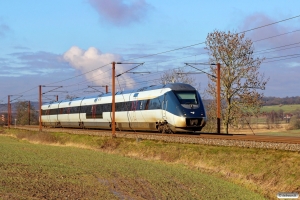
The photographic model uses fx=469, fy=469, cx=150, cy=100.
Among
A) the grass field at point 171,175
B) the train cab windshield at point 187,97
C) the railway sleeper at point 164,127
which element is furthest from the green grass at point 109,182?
the railway sleeper at point 164,127

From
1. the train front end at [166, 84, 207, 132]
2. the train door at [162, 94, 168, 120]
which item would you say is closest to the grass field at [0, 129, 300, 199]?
the train front end at [166, 84, 207, 132]

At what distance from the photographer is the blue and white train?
33625 mm

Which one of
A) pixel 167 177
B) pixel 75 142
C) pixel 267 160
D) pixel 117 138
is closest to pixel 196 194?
pixel 167 177

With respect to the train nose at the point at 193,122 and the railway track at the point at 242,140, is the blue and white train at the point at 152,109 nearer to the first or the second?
the train nose at the point at 193,122

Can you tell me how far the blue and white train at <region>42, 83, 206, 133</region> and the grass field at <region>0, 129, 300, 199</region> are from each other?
3.74m

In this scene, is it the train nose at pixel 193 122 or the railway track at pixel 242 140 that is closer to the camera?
the railway track at pixel 242 140

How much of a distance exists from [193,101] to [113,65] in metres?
11.0

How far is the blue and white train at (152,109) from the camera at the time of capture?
3362 cm

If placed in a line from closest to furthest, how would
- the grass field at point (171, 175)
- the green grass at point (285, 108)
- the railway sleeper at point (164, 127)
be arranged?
1. the grass field at point (171, 175)
2. the railway sleeper at point (164, 127)
3. the green grass at point (285, 108)

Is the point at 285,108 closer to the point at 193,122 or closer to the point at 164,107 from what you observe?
the point at 164,107

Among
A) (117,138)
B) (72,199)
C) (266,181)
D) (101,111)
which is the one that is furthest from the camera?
(101,111)

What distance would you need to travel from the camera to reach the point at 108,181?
19547 millimetres

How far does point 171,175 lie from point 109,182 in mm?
3690

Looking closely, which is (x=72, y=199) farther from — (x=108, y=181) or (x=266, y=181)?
(x=266, y=181)
